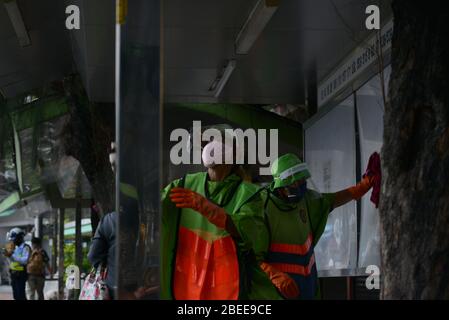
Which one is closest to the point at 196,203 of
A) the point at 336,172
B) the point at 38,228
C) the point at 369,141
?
the point at 369,141

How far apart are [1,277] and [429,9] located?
8934 mm

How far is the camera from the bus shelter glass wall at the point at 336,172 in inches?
332

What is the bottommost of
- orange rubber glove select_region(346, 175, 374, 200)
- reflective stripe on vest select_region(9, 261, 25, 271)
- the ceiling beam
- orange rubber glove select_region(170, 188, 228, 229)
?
reflective stripe on vest select_region(9, 261, 25, 271)

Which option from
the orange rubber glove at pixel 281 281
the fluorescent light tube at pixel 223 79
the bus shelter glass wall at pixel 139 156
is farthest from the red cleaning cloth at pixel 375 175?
the fluorescent light tube at pixel 223 79

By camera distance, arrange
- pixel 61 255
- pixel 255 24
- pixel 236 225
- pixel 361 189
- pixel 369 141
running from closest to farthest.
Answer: pixel 236 225 < pixel 361 189 < pixel 255 24 < pixel 369 141 < pixel 61 255

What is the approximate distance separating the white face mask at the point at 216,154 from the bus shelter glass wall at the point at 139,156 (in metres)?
1.12

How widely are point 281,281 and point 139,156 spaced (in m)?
1.68

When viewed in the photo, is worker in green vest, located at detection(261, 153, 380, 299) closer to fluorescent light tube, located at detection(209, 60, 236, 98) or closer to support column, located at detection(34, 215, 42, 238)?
fluorescent light tube, located at detection(209, 60, 236, 98)

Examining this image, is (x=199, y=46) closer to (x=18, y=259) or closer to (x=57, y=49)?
(x=57, y=49)

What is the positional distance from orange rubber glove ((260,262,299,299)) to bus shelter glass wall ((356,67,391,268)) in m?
2.15

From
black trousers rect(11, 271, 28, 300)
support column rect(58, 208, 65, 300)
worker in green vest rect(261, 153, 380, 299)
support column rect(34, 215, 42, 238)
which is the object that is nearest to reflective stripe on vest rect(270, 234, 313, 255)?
worker in green vest rect(261, 153, 380, 299)

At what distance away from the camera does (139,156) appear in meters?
4.05

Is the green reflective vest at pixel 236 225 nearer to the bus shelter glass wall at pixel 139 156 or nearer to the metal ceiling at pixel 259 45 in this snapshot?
the bus shelter glass wall at pixel 139 156

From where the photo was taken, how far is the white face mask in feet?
17.2
